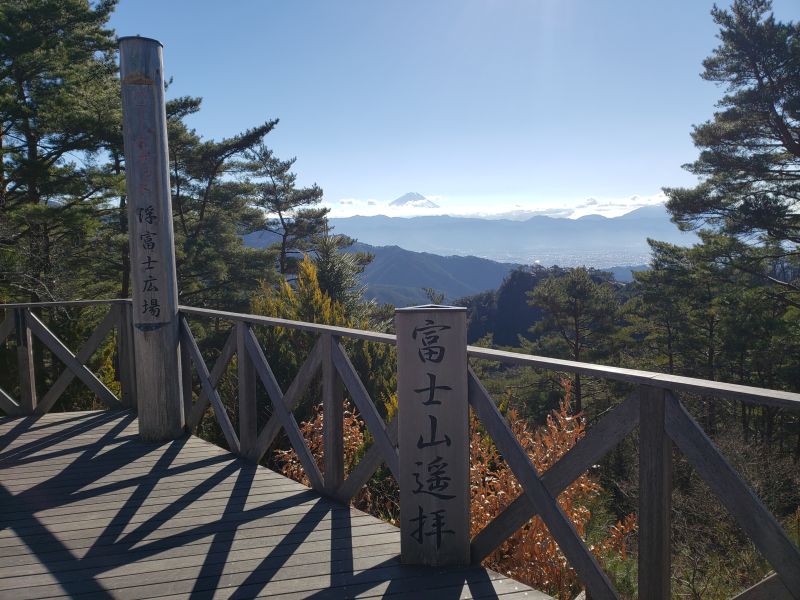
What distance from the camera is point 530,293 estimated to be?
30562 millimetres

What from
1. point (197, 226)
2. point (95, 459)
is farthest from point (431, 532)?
point (197, 226)

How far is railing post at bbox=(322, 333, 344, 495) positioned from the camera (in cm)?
354

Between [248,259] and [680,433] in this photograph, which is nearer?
[680,433]

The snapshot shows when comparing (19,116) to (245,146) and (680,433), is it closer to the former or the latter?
(245,146)

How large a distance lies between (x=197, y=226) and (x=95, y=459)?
20.6m

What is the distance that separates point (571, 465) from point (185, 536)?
2.01 metres

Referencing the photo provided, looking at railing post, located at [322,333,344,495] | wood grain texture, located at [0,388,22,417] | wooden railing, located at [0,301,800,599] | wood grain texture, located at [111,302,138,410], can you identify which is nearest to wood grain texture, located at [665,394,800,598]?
wooden railing, located at [0,301,800,599]

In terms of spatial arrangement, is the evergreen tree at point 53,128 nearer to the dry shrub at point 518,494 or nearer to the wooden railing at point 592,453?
the dry shrub at point 518,494

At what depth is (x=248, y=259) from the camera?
24.6 meters

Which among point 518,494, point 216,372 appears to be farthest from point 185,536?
point 518,494

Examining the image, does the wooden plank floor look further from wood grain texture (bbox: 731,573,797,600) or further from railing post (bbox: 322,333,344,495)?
wood grain texture (bbox: 731,573,797,600)

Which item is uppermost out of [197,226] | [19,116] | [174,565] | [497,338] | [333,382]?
[19,116]

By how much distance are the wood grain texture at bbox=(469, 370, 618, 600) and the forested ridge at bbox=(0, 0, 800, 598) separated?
1.04 metres

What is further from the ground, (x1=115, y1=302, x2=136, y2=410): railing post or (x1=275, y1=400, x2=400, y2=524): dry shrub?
(x1=115, y1=302, x2=136, y2=410): railing post
